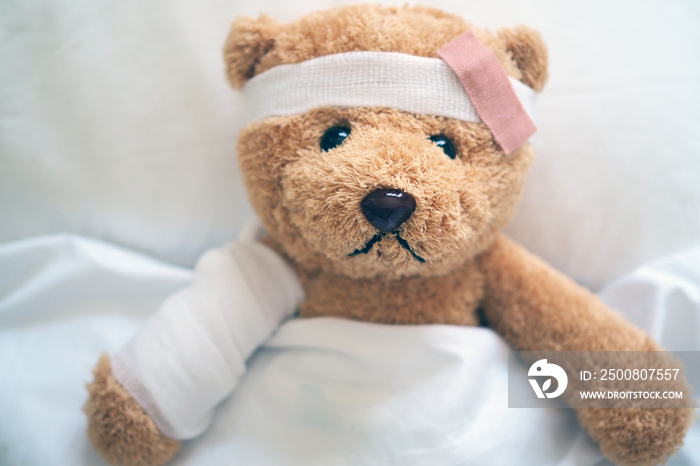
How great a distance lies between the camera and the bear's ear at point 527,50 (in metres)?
0.51

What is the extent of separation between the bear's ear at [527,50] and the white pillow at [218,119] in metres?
0.18

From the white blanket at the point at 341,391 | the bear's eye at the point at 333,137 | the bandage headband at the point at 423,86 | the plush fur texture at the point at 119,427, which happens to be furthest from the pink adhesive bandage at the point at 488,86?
the plush fur texture at the point at 119,427

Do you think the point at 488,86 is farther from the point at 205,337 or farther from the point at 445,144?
the point at 205,337

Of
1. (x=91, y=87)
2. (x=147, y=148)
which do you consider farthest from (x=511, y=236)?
(x=91, y=87)

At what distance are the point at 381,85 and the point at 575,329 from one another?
0.40 meters

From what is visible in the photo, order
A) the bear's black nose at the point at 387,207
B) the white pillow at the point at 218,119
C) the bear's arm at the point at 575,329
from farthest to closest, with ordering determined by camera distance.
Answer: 1. the white pillow at the point at 218,119
2. the bear's arm at the point at 575,329
3. the bear's black nose at the point at 387,207

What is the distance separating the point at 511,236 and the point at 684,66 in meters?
0.37

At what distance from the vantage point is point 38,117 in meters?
0.67

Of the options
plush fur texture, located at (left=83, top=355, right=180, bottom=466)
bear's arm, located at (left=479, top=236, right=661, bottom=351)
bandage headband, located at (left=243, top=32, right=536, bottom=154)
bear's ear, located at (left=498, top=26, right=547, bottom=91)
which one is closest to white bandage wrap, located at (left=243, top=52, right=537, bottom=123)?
bandage headband, located at (left=243, top=32, right=536, bottom=154)

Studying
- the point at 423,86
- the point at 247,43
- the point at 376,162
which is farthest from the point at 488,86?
the point at 247,43

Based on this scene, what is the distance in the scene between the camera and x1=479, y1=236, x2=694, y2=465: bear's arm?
0.48 meters

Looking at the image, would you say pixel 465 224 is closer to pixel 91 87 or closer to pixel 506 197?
pixel 506 197

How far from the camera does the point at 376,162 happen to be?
39 centimetres

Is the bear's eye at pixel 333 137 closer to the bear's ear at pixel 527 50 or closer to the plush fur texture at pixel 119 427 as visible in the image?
the bear's ear at pixel 527 50
